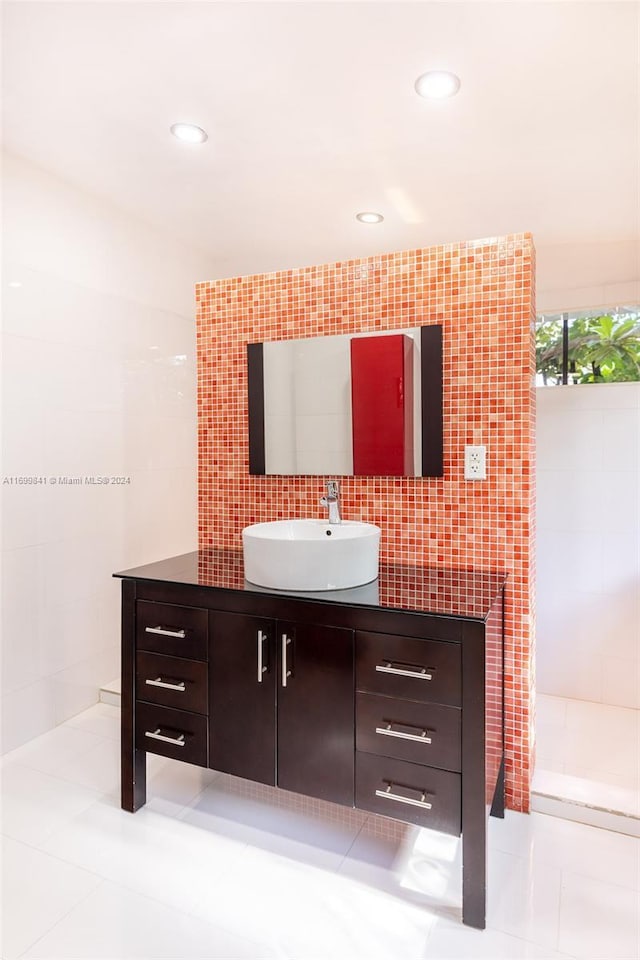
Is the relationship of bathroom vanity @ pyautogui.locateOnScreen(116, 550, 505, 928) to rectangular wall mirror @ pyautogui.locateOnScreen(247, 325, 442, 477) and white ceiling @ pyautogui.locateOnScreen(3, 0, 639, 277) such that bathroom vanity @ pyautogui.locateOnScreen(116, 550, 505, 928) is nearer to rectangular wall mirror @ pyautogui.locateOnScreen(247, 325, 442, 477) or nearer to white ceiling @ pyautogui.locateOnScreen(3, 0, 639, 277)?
rectangular wall mirror @ pyautogui.locateOnScreen(247, 325, 442, 477)

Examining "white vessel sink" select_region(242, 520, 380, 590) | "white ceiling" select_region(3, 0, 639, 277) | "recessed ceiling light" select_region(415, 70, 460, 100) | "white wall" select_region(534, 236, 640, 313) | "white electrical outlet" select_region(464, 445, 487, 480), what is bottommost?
"white vessel sink" select_region(242, 520, 380, 590)

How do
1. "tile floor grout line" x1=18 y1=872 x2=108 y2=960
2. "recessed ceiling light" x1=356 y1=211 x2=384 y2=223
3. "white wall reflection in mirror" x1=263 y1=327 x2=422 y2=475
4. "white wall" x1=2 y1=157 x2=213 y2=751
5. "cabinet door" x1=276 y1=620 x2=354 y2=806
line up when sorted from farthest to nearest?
"recessed ceiling light" x1=356 y1=211 x2=384 y2=223 < "white wall" x1=2 y1=157 x2=213 y2=751 < "white wall reflection in mirror" x1=263 y1=327 x2=422 y2=475 < "cabinet door" x1=276 y1=620 x2=354 y2=806 < "tile floor grout line" x1=18 y1=872 x2=108 y2=960

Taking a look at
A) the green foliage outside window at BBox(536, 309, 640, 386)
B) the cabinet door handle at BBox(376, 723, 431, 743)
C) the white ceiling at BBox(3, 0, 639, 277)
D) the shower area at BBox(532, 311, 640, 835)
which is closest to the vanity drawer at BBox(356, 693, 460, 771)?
the cabinet door handle at BBox(376, 723, 431, 743)

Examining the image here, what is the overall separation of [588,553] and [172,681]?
2152 mm

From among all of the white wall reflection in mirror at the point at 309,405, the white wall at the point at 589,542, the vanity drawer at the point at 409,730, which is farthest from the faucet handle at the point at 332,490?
the white wall at the point at 589,542

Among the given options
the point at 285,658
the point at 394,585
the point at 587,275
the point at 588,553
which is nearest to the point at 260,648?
the point at 285,658

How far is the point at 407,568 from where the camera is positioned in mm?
2076

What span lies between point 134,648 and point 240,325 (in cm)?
132

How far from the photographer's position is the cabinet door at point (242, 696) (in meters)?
1.76

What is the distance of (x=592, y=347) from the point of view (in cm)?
302

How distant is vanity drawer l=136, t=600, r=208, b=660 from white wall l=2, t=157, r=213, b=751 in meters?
0.77

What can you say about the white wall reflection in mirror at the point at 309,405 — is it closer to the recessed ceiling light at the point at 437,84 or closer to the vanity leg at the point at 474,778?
the recessed ceiling light at the point at 437,84

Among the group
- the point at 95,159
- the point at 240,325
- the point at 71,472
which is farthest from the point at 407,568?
the point at 95,159

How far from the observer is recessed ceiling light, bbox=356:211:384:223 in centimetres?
283
